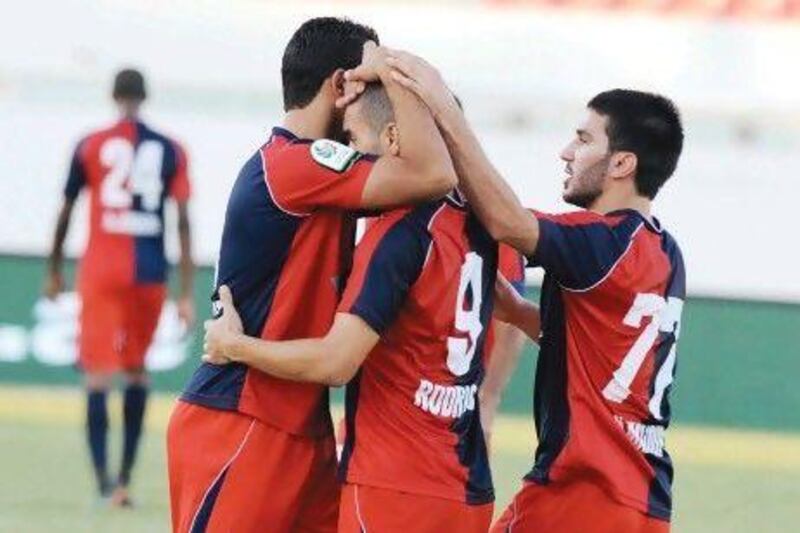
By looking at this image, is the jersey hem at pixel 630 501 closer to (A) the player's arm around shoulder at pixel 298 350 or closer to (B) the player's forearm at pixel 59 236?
(A) the player's arm around shoulder at pixel 298 350

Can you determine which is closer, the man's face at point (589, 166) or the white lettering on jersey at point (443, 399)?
the white lettering on jersey at point (443, 399)

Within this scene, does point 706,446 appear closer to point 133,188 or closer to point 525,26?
point 133,188

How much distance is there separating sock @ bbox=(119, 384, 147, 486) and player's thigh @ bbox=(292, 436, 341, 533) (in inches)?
218

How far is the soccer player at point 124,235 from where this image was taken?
11.8 m

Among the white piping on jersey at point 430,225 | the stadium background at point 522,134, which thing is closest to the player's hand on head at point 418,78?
the white piping on jersey at point 430,225

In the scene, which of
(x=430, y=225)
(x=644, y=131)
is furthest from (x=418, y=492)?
(x=644, y=131)

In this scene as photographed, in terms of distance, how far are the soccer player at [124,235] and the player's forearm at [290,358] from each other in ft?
20.6

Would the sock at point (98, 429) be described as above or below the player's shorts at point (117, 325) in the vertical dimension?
below

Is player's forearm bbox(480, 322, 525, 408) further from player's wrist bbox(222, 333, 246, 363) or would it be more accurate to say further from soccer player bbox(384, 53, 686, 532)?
player's wrist bbox(222, 333, 246, 363)

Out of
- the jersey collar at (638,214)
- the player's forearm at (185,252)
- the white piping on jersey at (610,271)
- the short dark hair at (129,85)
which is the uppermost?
the jersey collar at (638,214)

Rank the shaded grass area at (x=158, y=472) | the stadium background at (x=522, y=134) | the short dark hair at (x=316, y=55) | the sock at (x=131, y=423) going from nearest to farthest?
the short dark hair at (x=316, y=55) < the shaded grass area at (x=158, y=472) < the sock at (x=131, y=423) < the stadium background at (x=522, y=134)

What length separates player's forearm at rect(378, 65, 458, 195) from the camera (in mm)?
5270

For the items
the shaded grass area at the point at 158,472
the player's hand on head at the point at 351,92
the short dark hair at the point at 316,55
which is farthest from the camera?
the shaded grass area at the point at 158,472

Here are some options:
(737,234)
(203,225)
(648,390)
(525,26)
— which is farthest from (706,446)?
(648,390)
